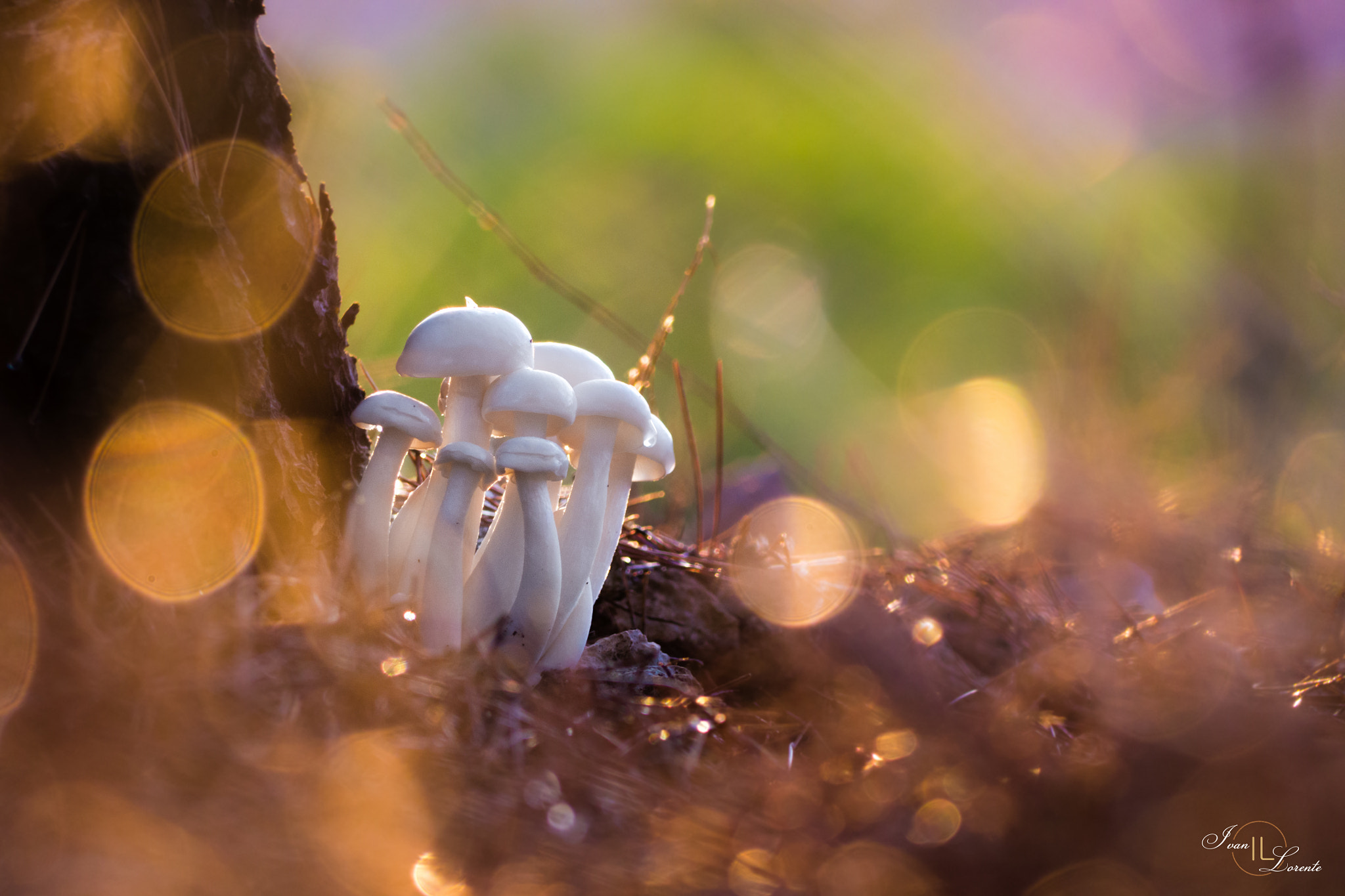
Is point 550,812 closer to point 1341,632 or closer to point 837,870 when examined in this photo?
point 837,870

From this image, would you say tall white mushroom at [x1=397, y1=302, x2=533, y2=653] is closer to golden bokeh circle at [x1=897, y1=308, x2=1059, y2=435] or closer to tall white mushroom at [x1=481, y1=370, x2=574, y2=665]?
tall white mushroom at [x1=481, y1=370, x2=574, y2=665]

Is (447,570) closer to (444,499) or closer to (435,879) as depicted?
(444,499)

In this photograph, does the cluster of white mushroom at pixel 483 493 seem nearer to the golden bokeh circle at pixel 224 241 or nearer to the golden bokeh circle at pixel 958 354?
the golden bokeh circle at pixel 224 241

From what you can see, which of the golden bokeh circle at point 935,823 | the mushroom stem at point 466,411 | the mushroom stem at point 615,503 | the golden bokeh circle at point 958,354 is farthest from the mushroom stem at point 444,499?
the golden bokeh circle at point 958,354

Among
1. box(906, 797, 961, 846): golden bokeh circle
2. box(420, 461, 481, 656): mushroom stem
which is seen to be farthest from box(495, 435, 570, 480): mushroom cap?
box(906, 797, 961, 846): golden bokeh circle

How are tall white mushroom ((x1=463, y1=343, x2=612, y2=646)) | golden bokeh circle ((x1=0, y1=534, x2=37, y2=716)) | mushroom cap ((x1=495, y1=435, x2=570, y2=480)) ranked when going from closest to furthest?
golden bokeh circle ((x1=0, y1=534, x2=37, y2=716))
mushroom cap ((x1=495, y1=435, x2=570, y2=480))
tall white mushroom ((x1=463, y1=343, x2=612, y2=646))

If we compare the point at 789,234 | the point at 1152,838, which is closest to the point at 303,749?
the point at 1152,838

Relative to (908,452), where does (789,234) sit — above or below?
above

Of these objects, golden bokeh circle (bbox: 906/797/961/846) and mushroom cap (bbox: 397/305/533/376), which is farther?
mushroom cap (bbox: 397/305/533/376)
